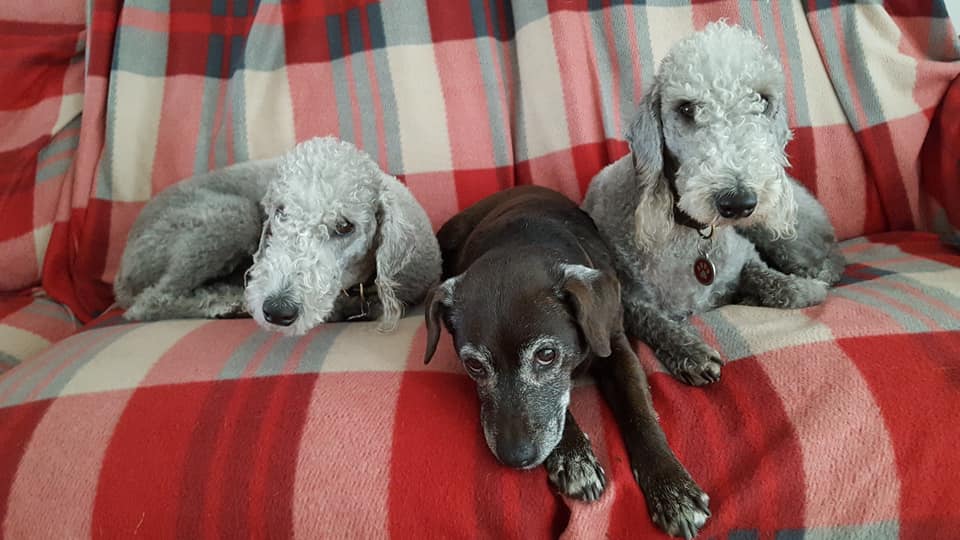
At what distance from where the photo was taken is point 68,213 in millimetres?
2250

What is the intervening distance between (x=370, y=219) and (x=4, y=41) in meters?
1.65

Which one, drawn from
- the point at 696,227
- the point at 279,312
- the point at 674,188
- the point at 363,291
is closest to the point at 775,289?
the point at 696,227

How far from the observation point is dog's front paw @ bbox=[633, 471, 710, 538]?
1.07m

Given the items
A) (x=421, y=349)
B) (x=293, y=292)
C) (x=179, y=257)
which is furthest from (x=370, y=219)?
(x=179, y=257)

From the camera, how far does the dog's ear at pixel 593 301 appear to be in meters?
1.22

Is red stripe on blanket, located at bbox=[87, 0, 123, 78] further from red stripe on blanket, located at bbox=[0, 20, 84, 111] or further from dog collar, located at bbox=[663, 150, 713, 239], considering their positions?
dog collar, located at bbox=[663, 150, 713, 239]

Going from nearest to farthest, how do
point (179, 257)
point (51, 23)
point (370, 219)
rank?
point (370, 219)
point (179, 257)
point (51, 23)

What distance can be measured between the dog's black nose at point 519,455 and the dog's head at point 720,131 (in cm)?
67

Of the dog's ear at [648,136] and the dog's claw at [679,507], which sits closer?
the dog's claw at [679,507]

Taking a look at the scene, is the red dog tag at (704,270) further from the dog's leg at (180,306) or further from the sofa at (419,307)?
the dog's leg at (180,306)

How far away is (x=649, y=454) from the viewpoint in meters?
1.17

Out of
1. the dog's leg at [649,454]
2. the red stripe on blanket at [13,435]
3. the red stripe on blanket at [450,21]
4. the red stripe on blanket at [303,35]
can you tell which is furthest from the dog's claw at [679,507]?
the red stripe on blanket at [303,35]

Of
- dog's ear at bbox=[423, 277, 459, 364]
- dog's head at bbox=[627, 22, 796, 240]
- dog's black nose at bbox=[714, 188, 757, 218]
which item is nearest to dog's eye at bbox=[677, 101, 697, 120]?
dog's head at bbox=[627, 22, 796, 240]

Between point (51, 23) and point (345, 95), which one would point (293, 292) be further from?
point (51, 23)
